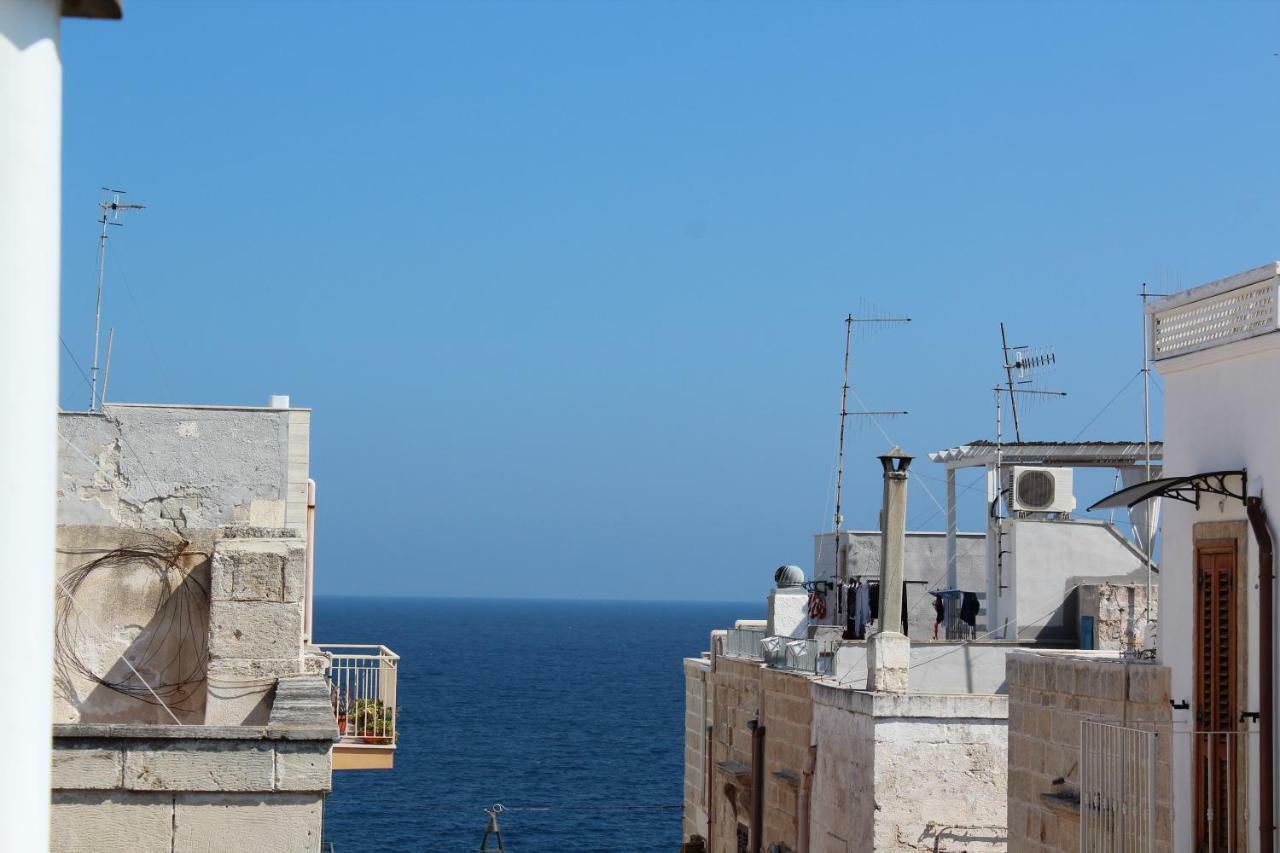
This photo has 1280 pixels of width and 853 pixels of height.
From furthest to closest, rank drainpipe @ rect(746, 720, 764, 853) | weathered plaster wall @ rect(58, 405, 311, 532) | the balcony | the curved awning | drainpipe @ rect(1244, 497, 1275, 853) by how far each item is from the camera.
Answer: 1. drainpipe @ rect(746, 720, 764, 853)
2. the balcony
3. weathered plaster wall @ rect(58, 405, 311, 532)
4. the curved awning
5. drainpipe @ rect(1244, 497, 1275, 853)

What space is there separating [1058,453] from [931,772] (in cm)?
919

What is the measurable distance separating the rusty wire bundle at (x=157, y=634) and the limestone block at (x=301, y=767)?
124 inches

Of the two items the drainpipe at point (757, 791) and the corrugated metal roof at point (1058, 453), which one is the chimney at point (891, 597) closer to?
the drainpipe at point (757, 791)

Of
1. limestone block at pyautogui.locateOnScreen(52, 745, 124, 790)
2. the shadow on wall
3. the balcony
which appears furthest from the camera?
the balcony

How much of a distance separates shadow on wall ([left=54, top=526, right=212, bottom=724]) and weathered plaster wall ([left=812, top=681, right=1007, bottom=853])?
7.76 meters

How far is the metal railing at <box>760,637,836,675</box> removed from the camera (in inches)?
757

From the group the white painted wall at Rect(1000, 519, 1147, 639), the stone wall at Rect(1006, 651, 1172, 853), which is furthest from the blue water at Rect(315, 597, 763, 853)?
the stone wall at Rect(1006, 651, 1172, 853)

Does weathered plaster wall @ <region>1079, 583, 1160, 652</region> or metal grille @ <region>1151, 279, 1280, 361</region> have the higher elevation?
metal grille @ <region>1151, 279, 1280, 361</region>

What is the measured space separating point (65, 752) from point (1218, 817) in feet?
23.8

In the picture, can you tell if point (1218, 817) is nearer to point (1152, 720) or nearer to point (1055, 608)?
point (1152, 720)

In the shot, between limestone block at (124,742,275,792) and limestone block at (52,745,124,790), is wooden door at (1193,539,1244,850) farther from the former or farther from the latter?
limestone block at (52,745,124,790)

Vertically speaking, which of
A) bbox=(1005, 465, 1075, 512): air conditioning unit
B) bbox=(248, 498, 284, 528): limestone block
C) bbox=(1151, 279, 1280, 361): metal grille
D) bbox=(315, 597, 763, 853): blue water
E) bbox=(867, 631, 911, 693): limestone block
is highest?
bbox=(1151, 279, 1280, 361): metal grille

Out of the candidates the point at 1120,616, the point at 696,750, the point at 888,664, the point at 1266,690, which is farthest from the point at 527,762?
the point at 1266,690

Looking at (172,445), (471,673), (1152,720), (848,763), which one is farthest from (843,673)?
(471,673)
